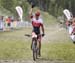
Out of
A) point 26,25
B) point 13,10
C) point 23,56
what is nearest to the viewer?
point 23,56

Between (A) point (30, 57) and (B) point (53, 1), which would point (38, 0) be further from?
(A) point (30, 57)

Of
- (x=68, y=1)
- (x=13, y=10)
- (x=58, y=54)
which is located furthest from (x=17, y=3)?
(x=58, y=54)

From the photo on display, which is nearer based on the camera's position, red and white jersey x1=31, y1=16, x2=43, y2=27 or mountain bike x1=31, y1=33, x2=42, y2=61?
mountain bike x1=31, y1=33, x2=42, y2=61

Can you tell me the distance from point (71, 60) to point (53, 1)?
85700 millimetres

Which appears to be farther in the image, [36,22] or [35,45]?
[36,22]

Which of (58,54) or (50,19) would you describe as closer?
(58,54)

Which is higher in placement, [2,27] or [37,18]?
[37,18]

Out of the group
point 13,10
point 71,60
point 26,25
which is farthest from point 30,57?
point 13,10

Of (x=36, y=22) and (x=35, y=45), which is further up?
(x=36, y=22)

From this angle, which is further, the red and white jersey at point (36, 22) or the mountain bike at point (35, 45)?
the red and white jersey at point (36, 22)

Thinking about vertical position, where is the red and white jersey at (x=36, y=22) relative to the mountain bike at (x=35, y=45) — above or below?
above

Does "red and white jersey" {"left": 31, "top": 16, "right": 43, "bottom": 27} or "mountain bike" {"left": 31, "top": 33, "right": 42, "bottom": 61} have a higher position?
"red and white jersey" {"left": 31, "top": 16, "right": 43, "bottom": 27}

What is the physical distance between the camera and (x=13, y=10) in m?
74.2

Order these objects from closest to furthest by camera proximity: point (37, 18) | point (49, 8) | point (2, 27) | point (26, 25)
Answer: point (37, 18), point (2, 27), point (26, 25), point (49, 8)
